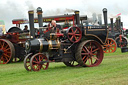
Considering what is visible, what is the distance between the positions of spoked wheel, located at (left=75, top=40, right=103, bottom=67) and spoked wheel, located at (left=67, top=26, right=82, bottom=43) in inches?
7.4

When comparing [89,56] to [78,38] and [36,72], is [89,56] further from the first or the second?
[36,72]

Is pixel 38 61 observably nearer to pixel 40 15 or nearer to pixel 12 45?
pixel 40 15

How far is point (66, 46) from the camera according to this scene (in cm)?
825

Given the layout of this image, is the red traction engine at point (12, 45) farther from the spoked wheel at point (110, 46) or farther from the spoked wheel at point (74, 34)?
the spoked wheel at point (110, 46)

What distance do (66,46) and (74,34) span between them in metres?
0.39

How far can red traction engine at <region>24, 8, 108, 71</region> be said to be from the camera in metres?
7.88

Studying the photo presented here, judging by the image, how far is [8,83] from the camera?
230 inches

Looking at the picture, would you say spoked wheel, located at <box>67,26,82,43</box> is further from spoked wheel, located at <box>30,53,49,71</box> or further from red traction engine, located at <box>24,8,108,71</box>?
spoked wheel, located at <box>30,53,49,71</box>

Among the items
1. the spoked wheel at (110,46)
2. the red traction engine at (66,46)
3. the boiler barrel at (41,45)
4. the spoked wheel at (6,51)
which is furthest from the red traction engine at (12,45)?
the spoked wheel at (110,46)

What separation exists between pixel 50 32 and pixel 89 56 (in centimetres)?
128

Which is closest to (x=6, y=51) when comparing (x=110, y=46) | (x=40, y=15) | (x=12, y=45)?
(x=12, y=45)

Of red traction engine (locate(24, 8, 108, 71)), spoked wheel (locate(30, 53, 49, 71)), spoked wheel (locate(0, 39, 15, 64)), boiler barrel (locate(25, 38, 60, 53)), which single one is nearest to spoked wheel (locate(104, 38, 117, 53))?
spoked wheel (locate(0, 39, 15, 64))

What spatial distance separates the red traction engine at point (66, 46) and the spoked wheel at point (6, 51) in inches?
125

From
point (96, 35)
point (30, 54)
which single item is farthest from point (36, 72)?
point (96, 35)
